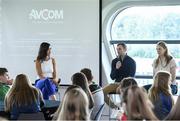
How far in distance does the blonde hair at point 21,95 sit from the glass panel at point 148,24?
3784 millimetres

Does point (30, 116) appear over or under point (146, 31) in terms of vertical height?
under

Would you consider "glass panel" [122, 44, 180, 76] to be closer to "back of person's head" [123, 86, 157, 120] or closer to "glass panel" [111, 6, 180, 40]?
"glass panel" [111, 6, 180, 40]

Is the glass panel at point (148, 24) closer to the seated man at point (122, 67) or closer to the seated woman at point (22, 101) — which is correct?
the seated man at point (122, 67)

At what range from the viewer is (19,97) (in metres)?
4.52

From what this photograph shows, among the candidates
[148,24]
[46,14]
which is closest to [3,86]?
[46,14]

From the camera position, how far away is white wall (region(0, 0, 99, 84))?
7785 millimetres

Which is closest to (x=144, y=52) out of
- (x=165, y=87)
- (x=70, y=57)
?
(x=70, y=57)

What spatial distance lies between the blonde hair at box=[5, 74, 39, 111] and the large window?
12.2 feet

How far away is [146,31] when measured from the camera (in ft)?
26.1

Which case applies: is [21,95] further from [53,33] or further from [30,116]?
[53,33]

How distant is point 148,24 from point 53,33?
204 centimetres

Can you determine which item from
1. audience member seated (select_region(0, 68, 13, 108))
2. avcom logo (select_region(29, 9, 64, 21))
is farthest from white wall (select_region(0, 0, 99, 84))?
audience member seated (select_region(0, 68, 13, 108))

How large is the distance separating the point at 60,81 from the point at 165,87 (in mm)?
3766

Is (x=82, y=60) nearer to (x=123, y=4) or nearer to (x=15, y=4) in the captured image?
(x=123, y=4)
